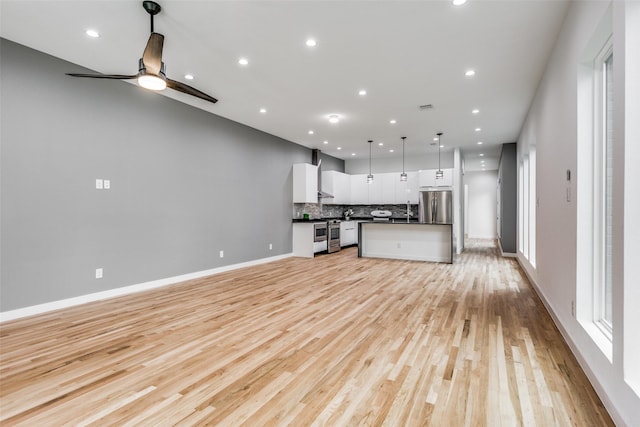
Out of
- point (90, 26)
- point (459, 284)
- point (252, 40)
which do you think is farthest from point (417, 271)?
point (90, 26)

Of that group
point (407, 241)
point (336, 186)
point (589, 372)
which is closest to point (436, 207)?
point (407, 241)

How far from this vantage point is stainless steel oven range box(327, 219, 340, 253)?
8480 mm

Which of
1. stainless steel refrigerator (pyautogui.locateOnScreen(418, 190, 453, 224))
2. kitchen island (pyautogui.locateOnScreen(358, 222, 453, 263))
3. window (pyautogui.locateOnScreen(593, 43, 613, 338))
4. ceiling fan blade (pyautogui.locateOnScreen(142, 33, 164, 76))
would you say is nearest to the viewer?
window (pyautogui.locateOnScreen(593, 43, 613, 338))

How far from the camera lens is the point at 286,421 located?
5.45ft

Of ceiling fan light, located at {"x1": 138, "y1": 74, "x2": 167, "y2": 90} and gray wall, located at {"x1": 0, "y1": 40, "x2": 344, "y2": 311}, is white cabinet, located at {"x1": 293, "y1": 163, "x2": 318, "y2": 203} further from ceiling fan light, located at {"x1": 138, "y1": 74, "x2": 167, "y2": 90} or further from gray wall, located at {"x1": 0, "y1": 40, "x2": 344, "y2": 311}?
ceiling fan light, located at {"x1": 138, "y1": 74, "x2": 167, "y2": 90}

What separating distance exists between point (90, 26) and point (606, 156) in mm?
4630

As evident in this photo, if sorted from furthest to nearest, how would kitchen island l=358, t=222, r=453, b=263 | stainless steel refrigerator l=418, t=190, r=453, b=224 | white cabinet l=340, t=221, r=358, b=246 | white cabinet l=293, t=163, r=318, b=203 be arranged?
white cabinet l=340, t=221, r=358, b=246 < white cabinet l=293, t=163, r=318, b=203 < stainless steel refrigerator l=418, t=190, r=453, b=224 < kitchen island l=358, t=222, r=453, b=263

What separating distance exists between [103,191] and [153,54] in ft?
7.39

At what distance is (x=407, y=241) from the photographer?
730 cm

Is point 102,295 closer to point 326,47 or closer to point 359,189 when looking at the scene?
point 326,47

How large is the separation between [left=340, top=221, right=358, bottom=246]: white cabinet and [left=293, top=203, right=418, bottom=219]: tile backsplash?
677 mm

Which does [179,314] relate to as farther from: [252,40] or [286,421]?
[252,40]

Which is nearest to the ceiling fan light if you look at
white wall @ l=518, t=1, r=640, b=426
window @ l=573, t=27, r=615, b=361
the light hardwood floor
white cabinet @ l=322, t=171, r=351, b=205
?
the light hardwood floor

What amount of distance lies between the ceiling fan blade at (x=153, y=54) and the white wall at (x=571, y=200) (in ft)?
10.6
